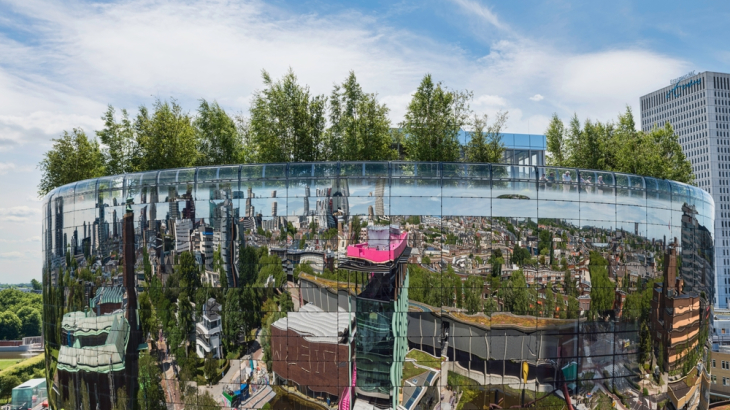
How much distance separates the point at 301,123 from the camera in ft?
74.6

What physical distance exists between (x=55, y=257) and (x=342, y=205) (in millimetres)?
11086

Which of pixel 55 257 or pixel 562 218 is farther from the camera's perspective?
pixel 55 257

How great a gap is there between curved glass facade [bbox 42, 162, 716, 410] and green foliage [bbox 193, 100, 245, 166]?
9352 mm

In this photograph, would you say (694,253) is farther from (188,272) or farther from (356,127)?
(188,272)

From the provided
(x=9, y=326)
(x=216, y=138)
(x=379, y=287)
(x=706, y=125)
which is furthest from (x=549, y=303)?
(x=706, y=125)

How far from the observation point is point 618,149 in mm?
29375

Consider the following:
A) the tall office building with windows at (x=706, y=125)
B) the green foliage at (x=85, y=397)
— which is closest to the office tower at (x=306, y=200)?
the green foliage at (x=85, y=397)

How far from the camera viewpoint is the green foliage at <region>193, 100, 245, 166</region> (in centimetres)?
2558

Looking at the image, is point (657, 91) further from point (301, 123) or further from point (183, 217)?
point (183, 217)

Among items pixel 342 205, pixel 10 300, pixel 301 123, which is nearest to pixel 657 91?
pixel 301 123

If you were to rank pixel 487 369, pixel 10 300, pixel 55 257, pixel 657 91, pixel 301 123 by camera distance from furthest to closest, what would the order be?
pixel 657 91 → pixel 10 300 → pixel 301 123 → pixel 55 257 → pixel 487 369

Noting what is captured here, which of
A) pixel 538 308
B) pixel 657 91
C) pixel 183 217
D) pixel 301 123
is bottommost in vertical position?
pixel 538 308

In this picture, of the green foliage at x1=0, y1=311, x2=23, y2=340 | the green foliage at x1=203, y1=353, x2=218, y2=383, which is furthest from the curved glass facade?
the green foliage at x1=0, y1=311, x2=23, y2=340

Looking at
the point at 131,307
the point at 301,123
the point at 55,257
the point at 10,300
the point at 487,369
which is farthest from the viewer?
the point at 10,300
